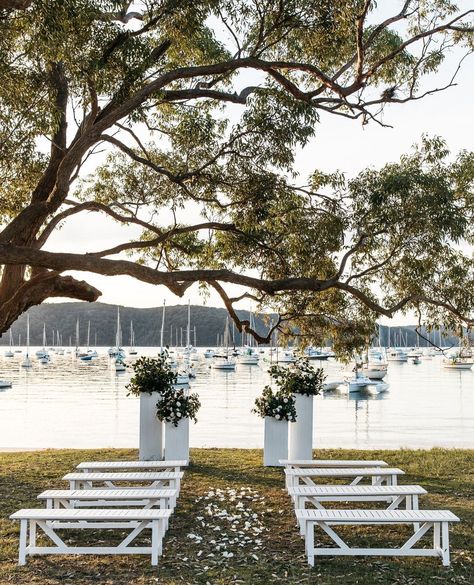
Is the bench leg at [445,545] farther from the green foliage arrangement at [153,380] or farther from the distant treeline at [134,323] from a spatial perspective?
the distant treeline at [134,323]

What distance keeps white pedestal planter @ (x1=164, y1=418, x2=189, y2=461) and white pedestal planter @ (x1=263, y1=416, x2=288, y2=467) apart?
1327 millimetres

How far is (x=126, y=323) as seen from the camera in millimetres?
152000

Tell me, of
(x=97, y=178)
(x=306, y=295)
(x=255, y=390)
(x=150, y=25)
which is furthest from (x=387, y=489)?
(x=255, y=390)

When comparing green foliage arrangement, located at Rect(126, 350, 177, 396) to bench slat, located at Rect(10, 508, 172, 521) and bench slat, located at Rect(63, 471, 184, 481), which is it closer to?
bench slat, located at Rect(63, 471, 184, 481)

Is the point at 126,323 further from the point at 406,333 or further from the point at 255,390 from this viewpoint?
the point at 255,390

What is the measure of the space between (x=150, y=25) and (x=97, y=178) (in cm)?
460

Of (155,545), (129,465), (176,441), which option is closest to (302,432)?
(176,441)

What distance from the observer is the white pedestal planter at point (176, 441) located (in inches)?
495

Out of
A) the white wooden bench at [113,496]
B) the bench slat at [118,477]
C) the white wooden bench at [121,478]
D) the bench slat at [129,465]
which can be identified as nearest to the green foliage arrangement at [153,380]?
the bench slat at [129,465]

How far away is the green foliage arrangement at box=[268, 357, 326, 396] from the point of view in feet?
41.3

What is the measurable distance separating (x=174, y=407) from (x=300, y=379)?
2.12 meters

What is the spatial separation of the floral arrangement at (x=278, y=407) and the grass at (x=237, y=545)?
89 centimetres

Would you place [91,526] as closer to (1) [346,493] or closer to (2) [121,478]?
(2) [121,478]

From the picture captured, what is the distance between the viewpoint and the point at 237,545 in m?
7.55
